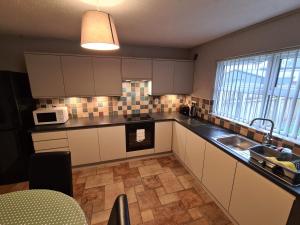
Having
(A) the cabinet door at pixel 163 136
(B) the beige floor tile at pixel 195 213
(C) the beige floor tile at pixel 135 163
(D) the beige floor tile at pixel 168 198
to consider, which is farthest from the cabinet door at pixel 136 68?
(B) the beige floor tile at pixel 195 213

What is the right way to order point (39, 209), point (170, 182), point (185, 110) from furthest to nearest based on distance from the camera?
point (185, 110) < point (170, 182) < point (39, 209)

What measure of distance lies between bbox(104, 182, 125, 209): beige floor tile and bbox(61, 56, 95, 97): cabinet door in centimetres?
156

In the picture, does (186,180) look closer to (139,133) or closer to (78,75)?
(139,133)

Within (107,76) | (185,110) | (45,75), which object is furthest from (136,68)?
(45,75)

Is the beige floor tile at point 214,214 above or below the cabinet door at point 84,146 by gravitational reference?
below

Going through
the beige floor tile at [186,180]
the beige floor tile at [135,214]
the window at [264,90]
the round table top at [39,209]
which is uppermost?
the window at [264,90]

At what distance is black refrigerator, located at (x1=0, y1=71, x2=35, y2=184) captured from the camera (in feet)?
6.69

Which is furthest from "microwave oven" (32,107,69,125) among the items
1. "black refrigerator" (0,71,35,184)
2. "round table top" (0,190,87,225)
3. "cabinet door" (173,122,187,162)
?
"cabinet door" (173,122,187,162)

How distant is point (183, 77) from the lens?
10.1ft

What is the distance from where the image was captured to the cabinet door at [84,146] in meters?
2.44

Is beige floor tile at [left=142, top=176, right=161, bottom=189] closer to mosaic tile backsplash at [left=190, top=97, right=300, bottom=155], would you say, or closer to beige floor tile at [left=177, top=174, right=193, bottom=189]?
beige floor tile at [left=177, top=174, right=193, bottom=189]

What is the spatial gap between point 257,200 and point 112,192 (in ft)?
5.70

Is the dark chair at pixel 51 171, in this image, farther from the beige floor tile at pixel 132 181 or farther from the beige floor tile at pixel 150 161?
the beige floor tile at pixel 150 161

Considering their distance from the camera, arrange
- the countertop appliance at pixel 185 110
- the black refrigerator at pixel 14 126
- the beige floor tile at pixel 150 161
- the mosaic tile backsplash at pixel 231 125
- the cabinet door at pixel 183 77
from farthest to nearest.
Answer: the countertop appliance at pixel 185 110
the cabinet door at pixel 183 77
the beige floor tile at pixel 150 161
the black refrigerator at pixel 14 126
the mosaic tile backsplash at pixel 231 125
